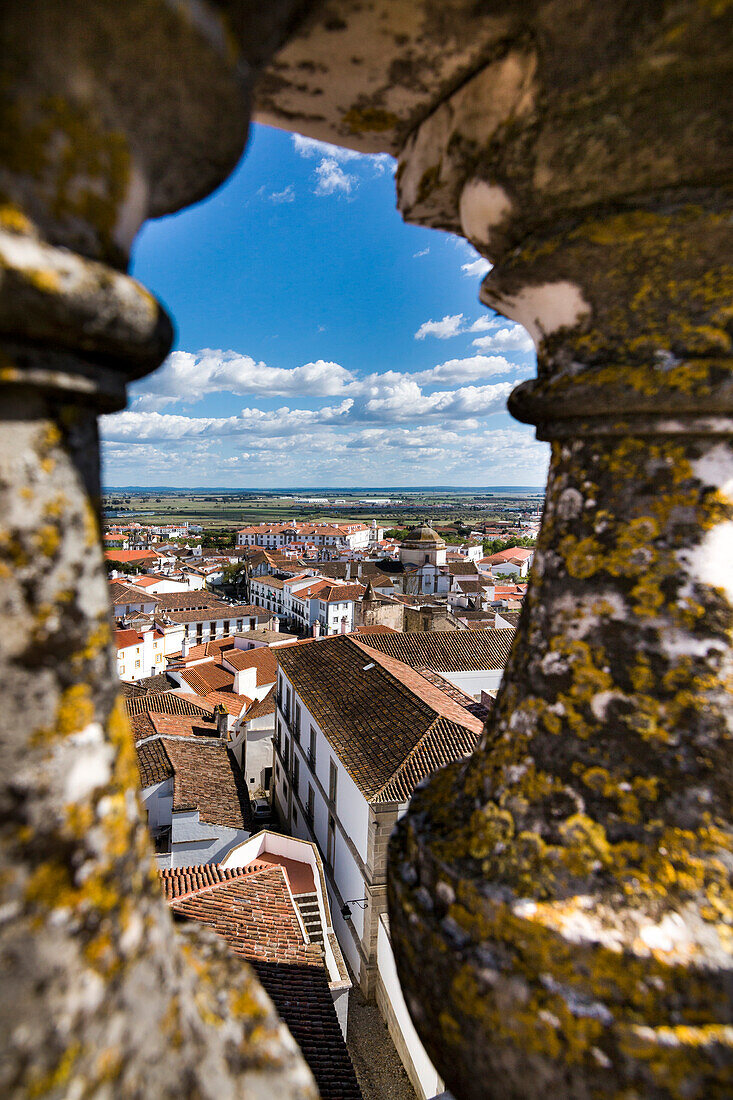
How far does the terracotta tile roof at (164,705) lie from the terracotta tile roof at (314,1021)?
1636 centimetres

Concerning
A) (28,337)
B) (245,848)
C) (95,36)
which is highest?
(95,36)

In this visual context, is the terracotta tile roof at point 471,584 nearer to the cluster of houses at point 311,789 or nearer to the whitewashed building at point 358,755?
the cluster of houses at point 311,789

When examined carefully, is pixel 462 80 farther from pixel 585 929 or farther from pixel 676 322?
pixel 585 929

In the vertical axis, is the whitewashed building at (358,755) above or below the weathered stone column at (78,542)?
below

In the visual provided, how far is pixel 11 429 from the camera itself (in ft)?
2.75

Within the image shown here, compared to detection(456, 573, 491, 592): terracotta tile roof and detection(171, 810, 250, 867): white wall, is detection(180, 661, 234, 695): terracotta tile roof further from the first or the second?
detection(456, 573, 491, 592): terracotta tile roof

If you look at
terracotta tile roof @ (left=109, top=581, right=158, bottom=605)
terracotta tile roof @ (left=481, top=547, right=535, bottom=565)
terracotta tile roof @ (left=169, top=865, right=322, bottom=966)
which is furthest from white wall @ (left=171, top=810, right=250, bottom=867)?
terracotta tile roof @ (left=481, top=547, right=535, bottom=565)

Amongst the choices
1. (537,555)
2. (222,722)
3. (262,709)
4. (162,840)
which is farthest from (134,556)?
(537,555)

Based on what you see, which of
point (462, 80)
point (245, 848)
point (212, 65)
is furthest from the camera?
point (245, 848)

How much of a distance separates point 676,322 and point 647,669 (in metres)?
0.83

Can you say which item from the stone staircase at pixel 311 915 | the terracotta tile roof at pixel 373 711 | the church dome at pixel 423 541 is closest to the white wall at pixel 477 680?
the terracotta tile roof at pixel 373 711

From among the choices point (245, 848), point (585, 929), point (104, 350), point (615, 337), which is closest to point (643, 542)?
point (615, 337)

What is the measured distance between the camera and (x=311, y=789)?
15938 millimetres

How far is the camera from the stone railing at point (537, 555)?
0.84 metres
